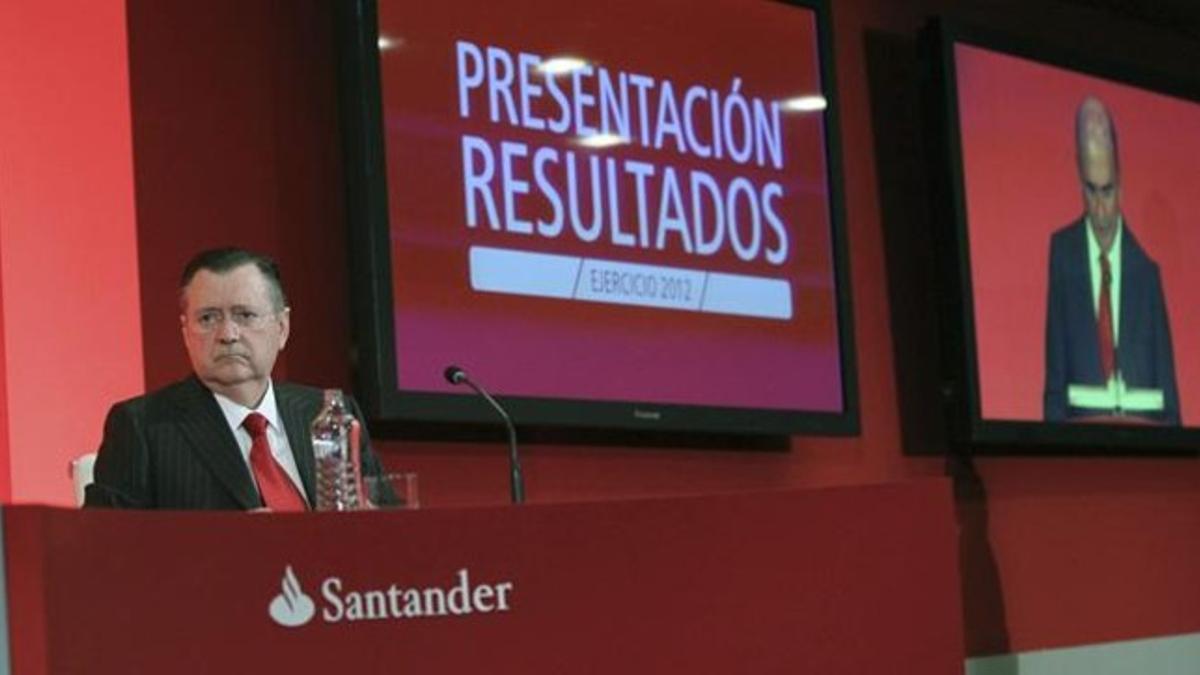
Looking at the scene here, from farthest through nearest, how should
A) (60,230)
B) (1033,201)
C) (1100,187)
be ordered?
(1100,187), (1033,201), (60,230)

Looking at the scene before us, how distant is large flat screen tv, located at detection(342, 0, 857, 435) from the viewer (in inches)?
157

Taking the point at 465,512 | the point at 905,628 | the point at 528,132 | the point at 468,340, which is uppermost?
the point at 528,132

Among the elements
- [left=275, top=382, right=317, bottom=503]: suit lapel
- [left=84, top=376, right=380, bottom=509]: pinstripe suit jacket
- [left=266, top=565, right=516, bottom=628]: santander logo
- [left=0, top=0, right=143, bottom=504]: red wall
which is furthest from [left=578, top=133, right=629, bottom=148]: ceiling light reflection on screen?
[left=266, top=565, right=516, bottom=628]: santander logo

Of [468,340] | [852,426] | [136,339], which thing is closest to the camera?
[136,339]

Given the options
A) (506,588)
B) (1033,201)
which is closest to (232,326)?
(506,588)

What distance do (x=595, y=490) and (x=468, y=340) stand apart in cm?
60

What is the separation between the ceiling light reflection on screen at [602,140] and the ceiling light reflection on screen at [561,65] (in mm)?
146

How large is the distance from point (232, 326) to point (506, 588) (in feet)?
3.52

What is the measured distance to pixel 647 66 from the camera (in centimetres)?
466

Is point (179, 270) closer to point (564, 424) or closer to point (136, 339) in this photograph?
point (136, 339)

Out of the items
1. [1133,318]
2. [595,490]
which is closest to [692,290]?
[595,490]

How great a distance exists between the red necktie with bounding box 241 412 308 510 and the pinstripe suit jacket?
0.04 feet

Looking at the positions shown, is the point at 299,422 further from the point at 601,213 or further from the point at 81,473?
the point at 601,213

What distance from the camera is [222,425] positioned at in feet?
7.70
